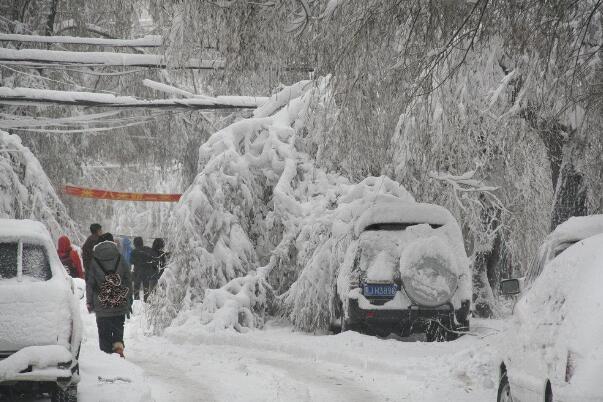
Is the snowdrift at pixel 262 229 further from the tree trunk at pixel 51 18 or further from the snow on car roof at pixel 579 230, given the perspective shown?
the snow on car roof at pixel 579 230

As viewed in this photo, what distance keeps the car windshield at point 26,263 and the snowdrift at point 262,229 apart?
6164 millimetres

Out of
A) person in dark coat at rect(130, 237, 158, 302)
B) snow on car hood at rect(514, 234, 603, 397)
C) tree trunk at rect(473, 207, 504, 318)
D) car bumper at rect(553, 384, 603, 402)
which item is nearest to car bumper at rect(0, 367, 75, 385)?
snow on car hood at rect(514, 234, 603, 397)

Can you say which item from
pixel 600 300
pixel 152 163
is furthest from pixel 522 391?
pixel 152 163

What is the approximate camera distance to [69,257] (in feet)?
59.3

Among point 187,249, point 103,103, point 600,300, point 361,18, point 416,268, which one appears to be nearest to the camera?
point 600,300

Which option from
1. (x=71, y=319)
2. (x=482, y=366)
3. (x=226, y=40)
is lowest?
(x=482, y=366)

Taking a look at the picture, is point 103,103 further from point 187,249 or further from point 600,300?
point 600,300

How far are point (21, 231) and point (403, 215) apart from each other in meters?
6.16

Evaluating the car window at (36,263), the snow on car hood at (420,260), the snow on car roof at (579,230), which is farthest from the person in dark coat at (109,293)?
the snow on car roof at (579,230)

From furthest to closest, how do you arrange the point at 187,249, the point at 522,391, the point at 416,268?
1. the point at 187,249
2. the point at 416,268
3. the point at 522,391

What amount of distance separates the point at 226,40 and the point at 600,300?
14.6 feet

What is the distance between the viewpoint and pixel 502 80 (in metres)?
13.3

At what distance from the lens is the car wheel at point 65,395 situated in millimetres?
8680

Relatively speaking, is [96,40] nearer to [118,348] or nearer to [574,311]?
[118,348]
